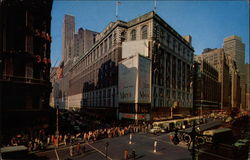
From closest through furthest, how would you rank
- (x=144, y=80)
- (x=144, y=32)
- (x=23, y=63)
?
(x=23, y=63), (x=144, y=80), (x=144, y=32)

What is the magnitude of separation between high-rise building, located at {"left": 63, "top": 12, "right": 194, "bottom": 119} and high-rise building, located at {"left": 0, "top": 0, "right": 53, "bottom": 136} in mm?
26248

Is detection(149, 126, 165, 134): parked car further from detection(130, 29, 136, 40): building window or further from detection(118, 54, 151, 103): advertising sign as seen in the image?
detection(130, 29, 136, 40): building window

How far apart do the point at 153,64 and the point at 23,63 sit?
35585 millimetres

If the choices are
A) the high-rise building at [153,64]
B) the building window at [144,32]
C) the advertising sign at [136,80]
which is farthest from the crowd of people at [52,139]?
the building window at [144,32]

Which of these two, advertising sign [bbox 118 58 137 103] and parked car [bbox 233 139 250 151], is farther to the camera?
advertising sign [bbox 118 58 137 103]

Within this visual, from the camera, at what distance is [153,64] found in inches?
1911

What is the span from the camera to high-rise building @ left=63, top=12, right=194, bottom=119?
1895 inches

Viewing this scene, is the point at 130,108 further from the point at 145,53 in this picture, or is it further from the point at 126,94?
the point at 145,53

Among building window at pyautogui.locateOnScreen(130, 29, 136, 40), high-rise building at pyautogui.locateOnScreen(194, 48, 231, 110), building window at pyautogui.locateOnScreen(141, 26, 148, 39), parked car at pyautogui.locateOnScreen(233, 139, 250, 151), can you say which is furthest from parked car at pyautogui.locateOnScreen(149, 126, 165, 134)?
high-rise building at pyautogui.locateOnScreen(194, 48, 231, 110)

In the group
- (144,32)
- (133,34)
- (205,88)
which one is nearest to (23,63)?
(144,32)

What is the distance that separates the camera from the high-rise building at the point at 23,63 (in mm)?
20141

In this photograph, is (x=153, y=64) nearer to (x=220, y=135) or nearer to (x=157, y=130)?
(x=157, y=130)

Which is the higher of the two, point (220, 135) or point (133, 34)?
point (133, 34)

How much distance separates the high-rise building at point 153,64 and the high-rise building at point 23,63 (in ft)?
86.1
